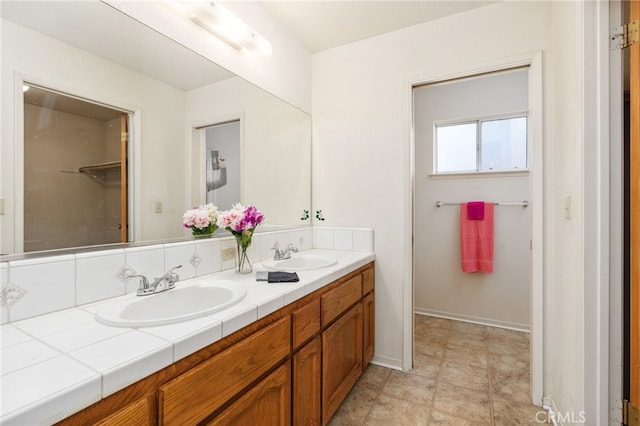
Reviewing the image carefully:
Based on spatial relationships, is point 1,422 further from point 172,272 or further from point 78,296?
point 172,272

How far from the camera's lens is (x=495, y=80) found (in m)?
2.78

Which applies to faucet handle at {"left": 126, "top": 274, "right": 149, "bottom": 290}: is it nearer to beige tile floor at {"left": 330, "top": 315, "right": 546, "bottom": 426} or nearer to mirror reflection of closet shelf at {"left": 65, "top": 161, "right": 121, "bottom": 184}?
mirror reflection of closet shelf at {"left": 65, "top": 161, "right": 121, "bottom": 184}

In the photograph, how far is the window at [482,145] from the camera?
2785 mm

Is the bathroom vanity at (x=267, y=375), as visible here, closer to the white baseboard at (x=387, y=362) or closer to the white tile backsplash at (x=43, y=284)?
the white baseboard at (x=387, y=362)

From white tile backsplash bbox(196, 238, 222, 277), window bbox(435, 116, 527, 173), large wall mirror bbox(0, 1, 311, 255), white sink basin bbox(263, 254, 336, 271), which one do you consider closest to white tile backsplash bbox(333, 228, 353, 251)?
white sink basin bbox(263, 254, 336, 271)

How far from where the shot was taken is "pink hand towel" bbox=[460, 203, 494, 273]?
2.78 m

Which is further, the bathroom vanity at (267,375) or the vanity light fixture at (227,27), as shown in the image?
the vanity light fixture at (227,27)

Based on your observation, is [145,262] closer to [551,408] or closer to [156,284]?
[156,284]

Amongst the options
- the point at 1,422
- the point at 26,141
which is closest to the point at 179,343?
the point at 1,422

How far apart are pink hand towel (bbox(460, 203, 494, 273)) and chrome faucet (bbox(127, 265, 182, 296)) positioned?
8.52ft

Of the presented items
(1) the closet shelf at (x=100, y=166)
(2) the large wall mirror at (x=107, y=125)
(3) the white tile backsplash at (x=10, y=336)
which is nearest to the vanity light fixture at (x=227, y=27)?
(2) the large wall mirror at (x=107, y=125)

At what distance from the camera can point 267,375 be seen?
1.03 meters

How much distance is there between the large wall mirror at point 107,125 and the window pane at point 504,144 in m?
2.33

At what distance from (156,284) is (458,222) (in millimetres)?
2727
